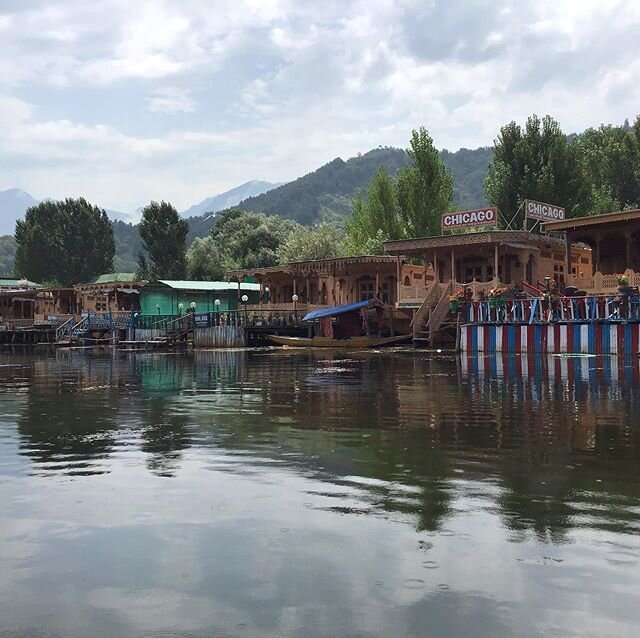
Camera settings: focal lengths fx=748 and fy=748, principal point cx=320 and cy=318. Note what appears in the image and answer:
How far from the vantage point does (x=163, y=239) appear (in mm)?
80375

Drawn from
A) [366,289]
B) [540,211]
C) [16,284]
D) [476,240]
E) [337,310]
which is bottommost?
[337,310]

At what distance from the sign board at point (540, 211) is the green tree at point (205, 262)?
44337 millimetres

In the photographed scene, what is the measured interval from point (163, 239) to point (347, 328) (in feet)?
132

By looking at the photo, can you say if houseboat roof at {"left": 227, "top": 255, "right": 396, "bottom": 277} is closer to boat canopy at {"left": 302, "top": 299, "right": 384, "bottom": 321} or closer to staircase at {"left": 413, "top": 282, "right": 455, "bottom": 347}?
boat canopy at {"left": 302, "top": 299, "right": 384, "bottom": 321}

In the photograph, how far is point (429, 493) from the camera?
6844 millimetres

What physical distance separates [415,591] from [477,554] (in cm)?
80

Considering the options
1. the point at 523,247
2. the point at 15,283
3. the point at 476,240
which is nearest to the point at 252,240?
the point at 15,283

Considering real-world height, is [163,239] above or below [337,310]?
above

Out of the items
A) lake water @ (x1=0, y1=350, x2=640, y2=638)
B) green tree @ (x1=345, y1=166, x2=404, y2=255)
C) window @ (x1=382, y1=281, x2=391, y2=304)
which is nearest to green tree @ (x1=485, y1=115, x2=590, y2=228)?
green tree @ (x1=345, y1=166, x2=404, y2=255)

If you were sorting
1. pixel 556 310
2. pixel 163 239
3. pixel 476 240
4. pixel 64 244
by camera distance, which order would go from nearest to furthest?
pixel 556 310 → pixel 476 240 → pixel 163 239 → pixel 64 244

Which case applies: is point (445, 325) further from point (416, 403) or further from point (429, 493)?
point (429, 493)

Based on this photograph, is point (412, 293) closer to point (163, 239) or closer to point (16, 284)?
point (163, 239)

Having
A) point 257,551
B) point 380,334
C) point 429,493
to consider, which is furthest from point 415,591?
point 380,334

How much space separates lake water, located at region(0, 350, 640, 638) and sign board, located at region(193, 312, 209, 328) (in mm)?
35210
